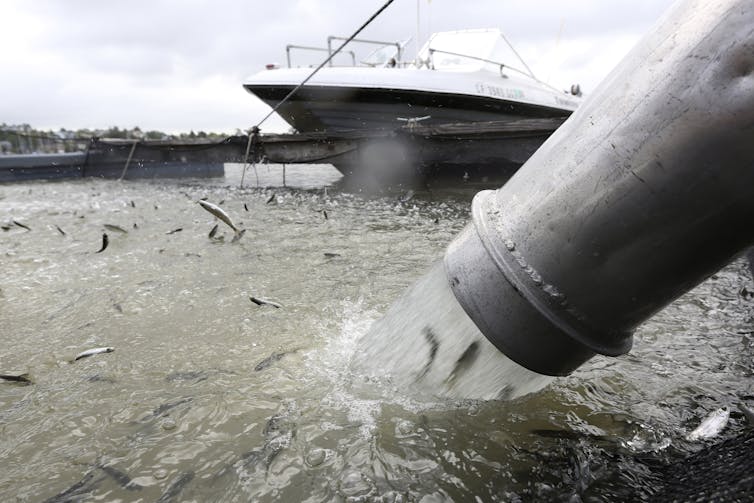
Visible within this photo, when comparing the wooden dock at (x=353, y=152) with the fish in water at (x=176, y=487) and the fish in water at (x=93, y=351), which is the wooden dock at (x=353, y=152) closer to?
the fish in water at (x=93, y=351)

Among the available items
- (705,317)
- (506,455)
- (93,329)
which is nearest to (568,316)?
(506,455)

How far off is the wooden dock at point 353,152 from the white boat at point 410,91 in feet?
2.62

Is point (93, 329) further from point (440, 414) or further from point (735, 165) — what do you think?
point (735, 165)

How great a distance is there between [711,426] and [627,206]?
1.22 meters

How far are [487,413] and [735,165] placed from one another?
Answer: 130 centimetres

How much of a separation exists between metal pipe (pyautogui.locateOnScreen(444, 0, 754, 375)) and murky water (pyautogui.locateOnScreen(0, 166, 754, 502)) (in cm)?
53

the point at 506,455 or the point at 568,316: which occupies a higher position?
the point at 568,316

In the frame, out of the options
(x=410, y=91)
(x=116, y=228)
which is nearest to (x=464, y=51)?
(x=410, y=91)

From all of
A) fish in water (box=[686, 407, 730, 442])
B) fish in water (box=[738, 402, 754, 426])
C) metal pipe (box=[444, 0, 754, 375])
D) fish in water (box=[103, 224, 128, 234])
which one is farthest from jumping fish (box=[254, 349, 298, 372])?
fish in water (box=[103, 224, 128, 234])

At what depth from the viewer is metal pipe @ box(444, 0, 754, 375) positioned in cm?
93

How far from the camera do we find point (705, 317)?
9.08 ft

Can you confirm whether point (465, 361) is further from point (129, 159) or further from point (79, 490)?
point (129, 159)

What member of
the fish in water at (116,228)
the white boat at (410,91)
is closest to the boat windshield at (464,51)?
the white boat at (410,91)

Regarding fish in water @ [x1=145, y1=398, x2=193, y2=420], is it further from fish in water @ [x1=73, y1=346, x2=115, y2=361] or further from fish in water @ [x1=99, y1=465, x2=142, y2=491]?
fish in water @ [x1=73, y1=346, x2=115, y2=361]
